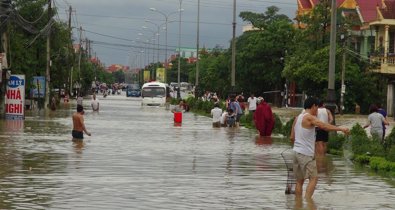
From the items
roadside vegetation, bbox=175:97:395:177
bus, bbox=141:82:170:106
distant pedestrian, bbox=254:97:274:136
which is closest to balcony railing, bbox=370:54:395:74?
bus, bbox=141:82:170:106

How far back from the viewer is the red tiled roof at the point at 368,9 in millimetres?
83812

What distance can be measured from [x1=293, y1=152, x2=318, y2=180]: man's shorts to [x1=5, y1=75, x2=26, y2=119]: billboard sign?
30.5 metres

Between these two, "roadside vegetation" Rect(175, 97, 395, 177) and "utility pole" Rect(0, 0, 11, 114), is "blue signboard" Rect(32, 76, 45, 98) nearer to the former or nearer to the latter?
"utility pole" Rect(0, 0, 11, 114)

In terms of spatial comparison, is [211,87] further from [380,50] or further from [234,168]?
[234,168]

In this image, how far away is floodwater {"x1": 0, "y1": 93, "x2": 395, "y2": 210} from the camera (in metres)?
14.8

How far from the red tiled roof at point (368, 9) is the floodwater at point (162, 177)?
5370cm

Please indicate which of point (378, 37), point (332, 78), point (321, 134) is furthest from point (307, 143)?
point (378, 37)

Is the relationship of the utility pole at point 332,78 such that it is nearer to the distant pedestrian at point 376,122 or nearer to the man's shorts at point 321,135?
the distant pedestrian at point 376,122

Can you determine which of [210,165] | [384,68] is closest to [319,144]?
[210,165]

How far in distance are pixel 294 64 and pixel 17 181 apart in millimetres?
59341

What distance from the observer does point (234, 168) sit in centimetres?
2156

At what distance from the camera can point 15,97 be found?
4459 cm

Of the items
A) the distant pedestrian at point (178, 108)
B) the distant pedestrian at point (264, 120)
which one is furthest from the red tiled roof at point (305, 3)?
the distant pedestrian at point (264, 120)

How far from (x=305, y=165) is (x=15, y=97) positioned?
3111 cm
